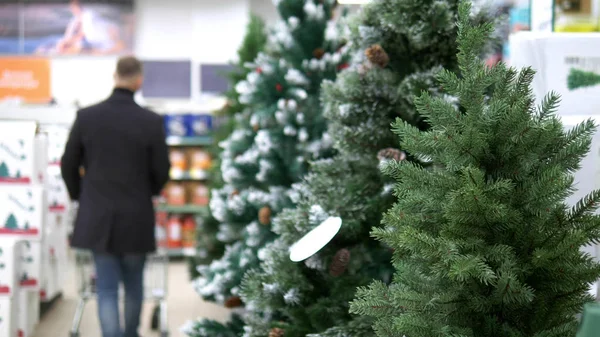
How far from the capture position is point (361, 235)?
7.96ft

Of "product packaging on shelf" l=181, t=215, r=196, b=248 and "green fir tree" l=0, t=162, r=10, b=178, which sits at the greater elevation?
"green fir tree" l=0, t=162, r=10, b=178

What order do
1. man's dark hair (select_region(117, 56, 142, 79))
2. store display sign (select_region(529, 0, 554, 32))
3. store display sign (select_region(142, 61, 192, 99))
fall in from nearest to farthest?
store display sign (select_region(529, 0, 554, 32)) < man's dark hair (select_region(117, 56, 142, 79)) < store display sign (select_region(142, 61, 192, 99))

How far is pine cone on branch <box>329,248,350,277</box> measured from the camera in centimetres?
229

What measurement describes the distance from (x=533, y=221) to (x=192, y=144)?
8921 mm

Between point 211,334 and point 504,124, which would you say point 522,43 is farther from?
point 211,334

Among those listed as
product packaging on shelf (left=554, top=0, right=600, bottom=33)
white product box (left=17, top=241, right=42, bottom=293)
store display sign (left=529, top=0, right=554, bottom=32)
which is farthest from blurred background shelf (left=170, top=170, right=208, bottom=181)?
store display sign (left=529, top=0, right=554, bottom=32)

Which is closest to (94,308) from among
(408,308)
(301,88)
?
(301,88)

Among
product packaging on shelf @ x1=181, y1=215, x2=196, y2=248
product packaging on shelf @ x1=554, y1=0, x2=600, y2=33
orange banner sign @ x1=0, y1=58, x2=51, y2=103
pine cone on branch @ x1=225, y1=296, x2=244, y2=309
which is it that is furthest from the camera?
product packaging on shelf @ x1=181, y1=215, x2=196, y2=248

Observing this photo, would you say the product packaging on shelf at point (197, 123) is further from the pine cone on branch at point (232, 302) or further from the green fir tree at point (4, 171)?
the pine cone on branch at point (232, 302)

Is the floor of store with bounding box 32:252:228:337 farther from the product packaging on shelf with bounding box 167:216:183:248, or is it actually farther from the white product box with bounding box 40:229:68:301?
the product packaging on shelf with bounding box 167:216:183:248

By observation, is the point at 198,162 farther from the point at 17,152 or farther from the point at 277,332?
the point at 277,332

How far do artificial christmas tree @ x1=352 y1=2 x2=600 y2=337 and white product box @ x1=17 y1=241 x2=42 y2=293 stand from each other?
3812mm

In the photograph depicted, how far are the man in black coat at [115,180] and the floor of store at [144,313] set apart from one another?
5.01 ft

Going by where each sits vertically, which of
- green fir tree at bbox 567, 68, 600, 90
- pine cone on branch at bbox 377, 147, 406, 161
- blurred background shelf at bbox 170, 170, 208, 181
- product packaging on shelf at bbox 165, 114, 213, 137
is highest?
green fir tree at bbox 567, 68, 600, 90
